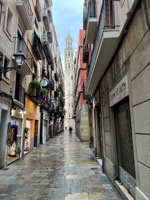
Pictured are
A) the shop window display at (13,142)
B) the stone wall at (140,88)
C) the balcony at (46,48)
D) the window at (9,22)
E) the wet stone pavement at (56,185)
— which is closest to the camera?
the stone wall at (140,88)

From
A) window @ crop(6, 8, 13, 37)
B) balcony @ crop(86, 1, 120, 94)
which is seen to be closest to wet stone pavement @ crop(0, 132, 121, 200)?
balcony @ crop(86, 1, 120, 94)

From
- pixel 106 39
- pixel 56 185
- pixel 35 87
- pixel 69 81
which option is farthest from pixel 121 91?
pixel 69 81

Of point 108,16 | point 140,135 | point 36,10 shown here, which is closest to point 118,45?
point 108,16

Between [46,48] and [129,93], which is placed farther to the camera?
[46,48]

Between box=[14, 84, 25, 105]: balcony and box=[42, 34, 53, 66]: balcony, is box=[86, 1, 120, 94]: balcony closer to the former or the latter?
box=[14, 84, 25, 105]: balcony

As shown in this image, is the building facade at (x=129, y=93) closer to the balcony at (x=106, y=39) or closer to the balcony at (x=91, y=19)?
the balcony at (x=106, y=39)

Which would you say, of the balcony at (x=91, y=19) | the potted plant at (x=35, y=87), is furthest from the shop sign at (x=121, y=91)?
the potted plant at (x=35, y=87)

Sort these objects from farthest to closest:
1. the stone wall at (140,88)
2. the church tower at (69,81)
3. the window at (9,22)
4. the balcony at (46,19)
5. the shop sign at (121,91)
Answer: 1. the church tower at (69,81)
2. the balcony at (46,19)
3. the window at (9,22)
4. the shop sign at (121,91)
5. the stone wall at (140,88)

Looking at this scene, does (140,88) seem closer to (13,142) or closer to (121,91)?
(121,91)

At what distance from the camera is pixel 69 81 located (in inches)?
3278

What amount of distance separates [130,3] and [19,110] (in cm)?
836

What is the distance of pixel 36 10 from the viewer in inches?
554

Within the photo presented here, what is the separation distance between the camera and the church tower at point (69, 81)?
255 feet

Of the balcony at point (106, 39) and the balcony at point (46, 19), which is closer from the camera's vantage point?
the balcony at point (106, 39)
